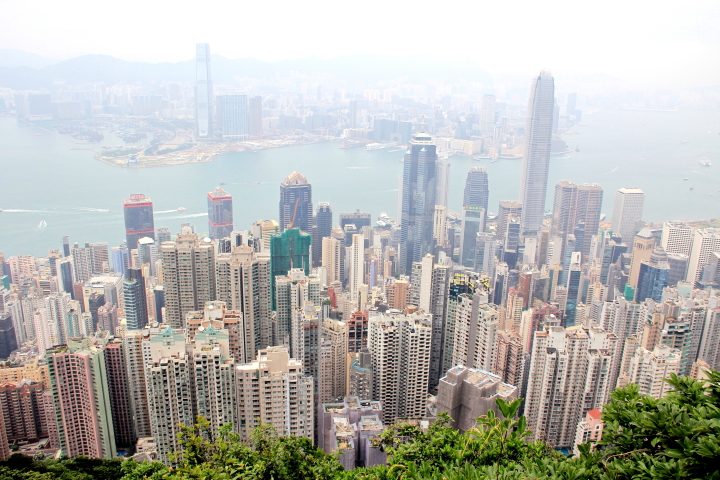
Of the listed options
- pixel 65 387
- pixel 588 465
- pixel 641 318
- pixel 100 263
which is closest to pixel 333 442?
pixel 65 387

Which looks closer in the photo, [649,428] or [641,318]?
[649,428]

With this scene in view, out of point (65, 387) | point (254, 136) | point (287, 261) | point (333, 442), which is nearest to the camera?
point (333, 442)

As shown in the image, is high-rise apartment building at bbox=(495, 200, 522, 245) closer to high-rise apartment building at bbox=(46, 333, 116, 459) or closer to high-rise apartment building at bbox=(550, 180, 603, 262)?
high-rise apartment building at bbox=(550, 180, 603, 262)

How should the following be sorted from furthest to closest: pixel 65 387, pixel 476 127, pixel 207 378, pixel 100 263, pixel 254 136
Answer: pixel 476 127
pixel 254 136
pixel 100 263
pixel 65 387
pixel 207 378

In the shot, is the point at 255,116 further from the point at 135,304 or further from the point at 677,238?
the point at 677,238

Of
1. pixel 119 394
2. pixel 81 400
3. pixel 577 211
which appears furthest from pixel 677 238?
pixel 81 400

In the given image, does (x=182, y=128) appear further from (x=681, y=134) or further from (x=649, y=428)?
(x=649, y=428)
